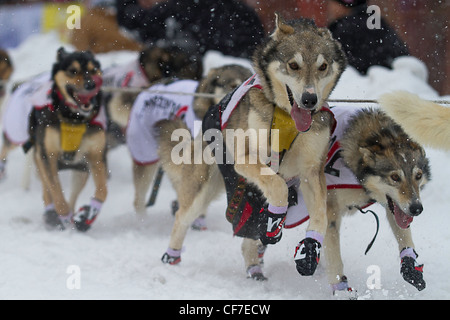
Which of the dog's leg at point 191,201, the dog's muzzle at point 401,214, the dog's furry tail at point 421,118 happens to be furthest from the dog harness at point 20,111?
the dog's furry tail at point 421,118

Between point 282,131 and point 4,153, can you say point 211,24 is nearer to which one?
point 4,153

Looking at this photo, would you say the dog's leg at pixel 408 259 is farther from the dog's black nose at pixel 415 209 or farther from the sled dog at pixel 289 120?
the sled dog at pixel 289 120

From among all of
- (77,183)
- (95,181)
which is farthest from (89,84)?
(77,183)

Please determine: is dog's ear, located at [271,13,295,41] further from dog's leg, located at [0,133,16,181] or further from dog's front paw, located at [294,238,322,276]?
dog's leg, located at [0,133,16,181]

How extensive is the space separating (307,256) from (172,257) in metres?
1.27

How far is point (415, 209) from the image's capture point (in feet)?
9.66

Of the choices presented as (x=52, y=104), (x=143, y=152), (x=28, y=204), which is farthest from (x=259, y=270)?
(x=28, y=204)

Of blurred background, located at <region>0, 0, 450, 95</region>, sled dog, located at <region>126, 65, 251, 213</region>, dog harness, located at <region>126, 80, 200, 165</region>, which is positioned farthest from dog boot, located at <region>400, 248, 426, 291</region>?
blurred background, located at <region>0, 0, 450, 95</region>

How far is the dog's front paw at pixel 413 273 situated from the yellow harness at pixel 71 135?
8.97 feet

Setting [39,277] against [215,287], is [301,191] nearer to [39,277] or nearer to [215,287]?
[215,287]

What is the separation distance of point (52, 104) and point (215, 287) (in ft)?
7.39

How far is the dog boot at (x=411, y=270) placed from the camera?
9.82 ft

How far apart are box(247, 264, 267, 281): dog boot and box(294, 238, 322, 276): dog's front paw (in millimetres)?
857

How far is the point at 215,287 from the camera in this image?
11.0 ft
